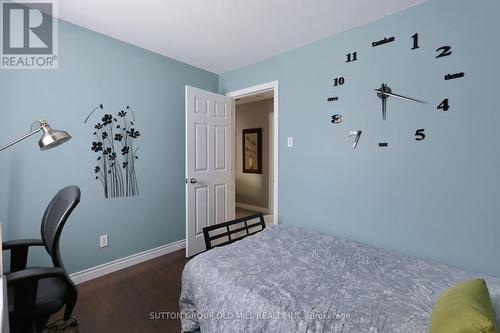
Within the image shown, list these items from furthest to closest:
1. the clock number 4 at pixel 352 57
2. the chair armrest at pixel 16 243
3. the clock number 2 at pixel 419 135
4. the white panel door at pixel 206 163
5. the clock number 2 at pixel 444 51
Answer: the white panel door at pixel 206 163
the clock number 4 at pixel 352 57
the clock number 2 at pixel 419 135
the clock number 2 at pixel 444 51
the chair armrest at pixel 16 243

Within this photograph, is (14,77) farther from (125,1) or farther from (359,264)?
(359,264)

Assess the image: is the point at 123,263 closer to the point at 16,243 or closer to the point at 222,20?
the point at 16,243

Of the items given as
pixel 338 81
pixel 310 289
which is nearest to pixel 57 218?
pixel 310 289

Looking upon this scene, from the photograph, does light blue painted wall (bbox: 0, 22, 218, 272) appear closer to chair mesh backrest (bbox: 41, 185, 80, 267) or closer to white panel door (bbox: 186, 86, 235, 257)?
white panel door (bbox: 186, 86, 235, 257)

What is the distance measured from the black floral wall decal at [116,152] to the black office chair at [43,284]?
0.83 meters

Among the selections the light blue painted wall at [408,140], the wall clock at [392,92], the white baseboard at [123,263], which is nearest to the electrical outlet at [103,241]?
the white baseboard at [123,263]

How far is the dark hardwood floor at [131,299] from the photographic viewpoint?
5.68 feet

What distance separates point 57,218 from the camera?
56.4 inches

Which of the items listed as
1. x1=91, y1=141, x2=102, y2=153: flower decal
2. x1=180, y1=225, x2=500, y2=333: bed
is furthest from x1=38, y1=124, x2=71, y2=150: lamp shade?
x1=180, y1=225, x2=500, y2=333: bed

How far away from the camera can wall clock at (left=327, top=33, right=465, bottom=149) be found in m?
1.77

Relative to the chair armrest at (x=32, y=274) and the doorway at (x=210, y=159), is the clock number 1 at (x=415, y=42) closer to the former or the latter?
the doorway at (x=210, y=159)

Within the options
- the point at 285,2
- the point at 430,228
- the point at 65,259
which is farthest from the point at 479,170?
the point at 65,259

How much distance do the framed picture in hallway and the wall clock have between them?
2826 millimetres

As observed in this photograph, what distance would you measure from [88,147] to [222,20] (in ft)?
5.78
